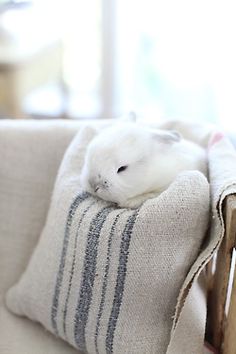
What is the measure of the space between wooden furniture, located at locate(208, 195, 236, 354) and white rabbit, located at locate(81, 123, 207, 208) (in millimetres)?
155

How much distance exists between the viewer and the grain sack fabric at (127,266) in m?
0.79

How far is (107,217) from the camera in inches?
32.5

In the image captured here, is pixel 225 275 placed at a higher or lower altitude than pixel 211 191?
lower

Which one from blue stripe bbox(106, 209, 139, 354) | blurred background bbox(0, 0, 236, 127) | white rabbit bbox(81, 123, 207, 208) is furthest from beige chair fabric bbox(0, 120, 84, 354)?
blurred background bbox(0, 0, 236, 127)

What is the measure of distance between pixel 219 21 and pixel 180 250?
4.32 feet

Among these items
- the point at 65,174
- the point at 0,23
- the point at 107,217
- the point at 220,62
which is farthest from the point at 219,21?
the point at 107,217

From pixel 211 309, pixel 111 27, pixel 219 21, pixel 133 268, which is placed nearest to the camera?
pixel 133 268

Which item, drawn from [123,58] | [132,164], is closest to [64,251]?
[132,164]

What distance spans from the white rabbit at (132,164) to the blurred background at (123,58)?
1107mm

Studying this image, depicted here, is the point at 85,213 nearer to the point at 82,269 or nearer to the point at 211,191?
the point at 82,269

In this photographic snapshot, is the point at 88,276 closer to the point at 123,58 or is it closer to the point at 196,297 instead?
the point at 196,297

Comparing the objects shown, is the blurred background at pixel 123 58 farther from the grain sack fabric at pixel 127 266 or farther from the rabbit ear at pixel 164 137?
the grain sack fabric at pixel 127 266

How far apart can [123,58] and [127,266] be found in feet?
4.83

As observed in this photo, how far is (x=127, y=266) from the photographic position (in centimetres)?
80
